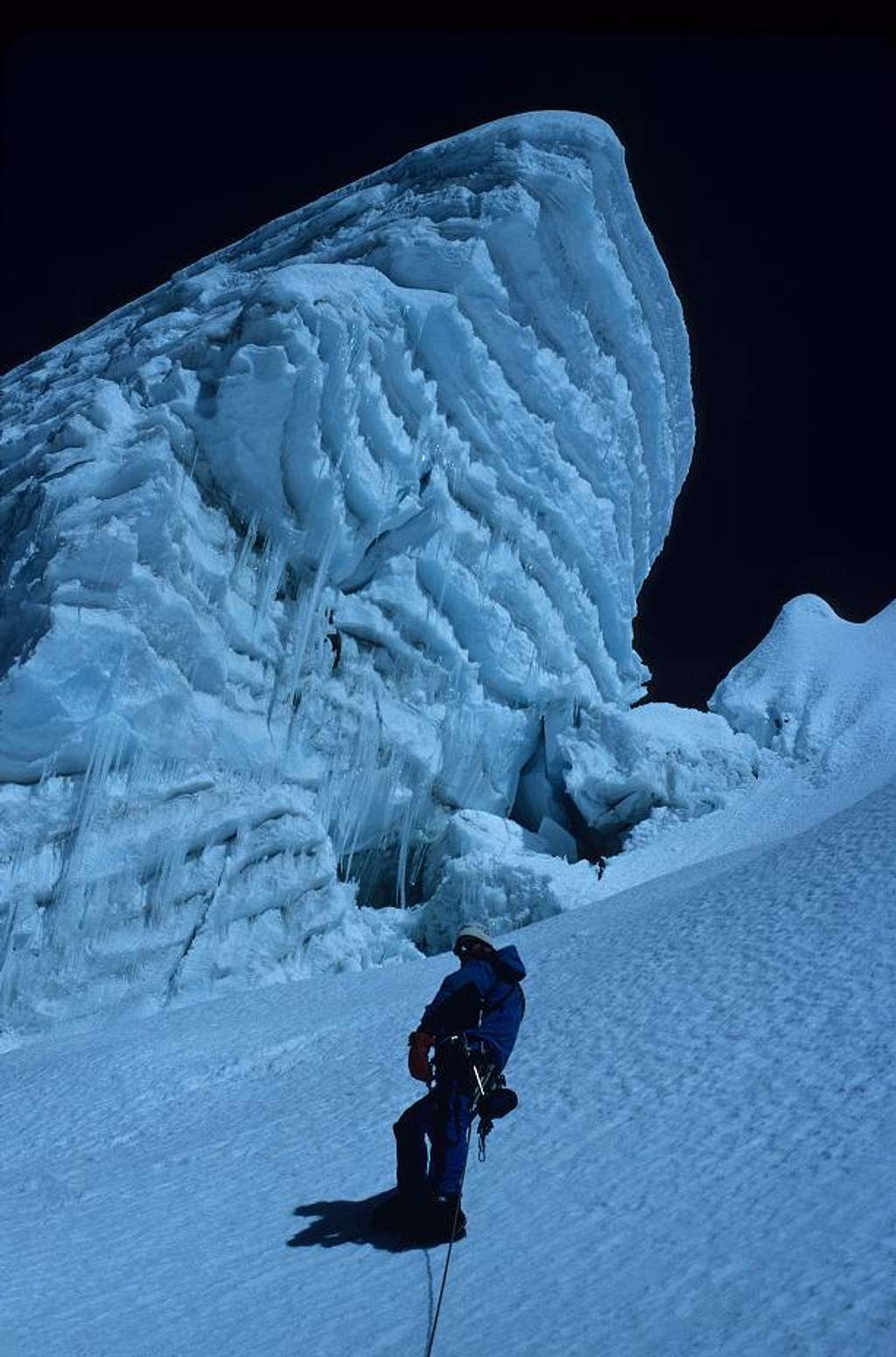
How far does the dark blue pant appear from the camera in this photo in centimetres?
334

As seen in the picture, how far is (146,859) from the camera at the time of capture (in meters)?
11.8

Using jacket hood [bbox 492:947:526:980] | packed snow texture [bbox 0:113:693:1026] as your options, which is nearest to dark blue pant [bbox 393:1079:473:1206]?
jacket hood [bbox 492:947:526:980]

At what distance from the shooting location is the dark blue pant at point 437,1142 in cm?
334

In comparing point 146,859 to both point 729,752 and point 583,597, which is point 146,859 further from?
point 729,752

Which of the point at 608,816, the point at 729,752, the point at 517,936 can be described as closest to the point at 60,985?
the point at 517,936

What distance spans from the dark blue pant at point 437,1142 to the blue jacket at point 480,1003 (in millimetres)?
204

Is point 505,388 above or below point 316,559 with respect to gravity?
above

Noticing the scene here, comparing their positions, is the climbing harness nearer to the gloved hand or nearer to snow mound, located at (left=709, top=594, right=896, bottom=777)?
the gloved hand

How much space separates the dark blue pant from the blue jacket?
20cm

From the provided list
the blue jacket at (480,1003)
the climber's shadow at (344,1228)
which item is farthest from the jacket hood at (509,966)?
→ the climber's shadow at (344,1228)

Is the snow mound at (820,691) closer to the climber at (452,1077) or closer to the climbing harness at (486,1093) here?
the climber at (452,1077)

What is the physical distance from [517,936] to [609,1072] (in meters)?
6.04

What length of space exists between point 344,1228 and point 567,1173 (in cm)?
80

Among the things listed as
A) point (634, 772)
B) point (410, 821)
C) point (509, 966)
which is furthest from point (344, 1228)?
point (634, 772)
